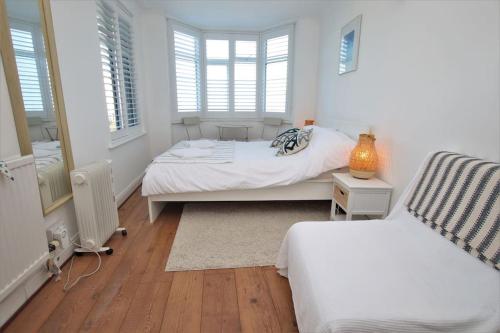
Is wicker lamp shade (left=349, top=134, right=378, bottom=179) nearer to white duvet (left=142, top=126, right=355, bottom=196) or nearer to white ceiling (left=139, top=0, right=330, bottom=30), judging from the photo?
white duvet (left=142, top=126, right=355, bottom=196)

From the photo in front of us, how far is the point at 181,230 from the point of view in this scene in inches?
93.7

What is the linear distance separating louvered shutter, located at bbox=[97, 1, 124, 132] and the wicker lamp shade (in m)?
2.61

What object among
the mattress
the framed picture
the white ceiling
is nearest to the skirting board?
the mattress

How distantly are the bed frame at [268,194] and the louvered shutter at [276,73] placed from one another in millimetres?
2239

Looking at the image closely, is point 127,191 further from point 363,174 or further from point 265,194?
point 363,174

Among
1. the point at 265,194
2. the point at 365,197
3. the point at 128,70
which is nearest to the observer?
the point at 365,197

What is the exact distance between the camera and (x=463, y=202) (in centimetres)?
128

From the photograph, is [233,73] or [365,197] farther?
[233,73]

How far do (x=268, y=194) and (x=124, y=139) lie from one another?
198 centimetres

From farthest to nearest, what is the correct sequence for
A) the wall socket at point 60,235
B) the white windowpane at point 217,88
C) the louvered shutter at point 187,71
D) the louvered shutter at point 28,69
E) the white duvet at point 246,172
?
the white windowpane at point 217,88 → the louvered shutter at point 187,71 → the white duvet at point 246,172 → the wall socket at point 60,235 → the louvered shutter at point 28,69

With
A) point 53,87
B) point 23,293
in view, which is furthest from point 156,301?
point 53,87

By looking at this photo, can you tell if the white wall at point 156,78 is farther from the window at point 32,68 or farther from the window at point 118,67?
the window at point 32,68

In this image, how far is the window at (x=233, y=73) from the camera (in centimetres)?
449

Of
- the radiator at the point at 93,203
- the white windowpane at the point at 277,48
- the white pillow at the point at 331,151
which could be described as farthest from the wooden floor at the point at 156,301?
the white windowpane at the point at 277,48
